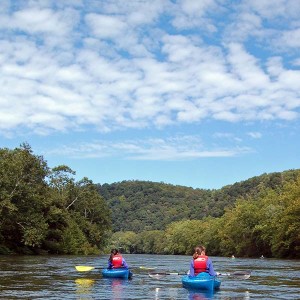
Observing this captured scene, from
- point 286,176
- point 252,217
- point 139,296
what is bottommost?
point 139,296

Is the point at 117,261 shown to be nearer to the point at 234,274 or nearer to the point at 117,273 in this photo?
the point at 117,273

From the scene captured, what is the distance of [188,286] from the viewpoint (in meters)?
20.8

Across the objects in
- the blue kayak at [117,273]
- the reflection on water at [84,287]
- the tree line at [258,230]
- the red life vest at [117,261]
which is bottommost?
the reflection on water at [84,287]

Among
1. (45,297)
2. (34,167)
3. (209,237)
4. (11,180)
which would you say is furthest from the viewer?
(209,237)

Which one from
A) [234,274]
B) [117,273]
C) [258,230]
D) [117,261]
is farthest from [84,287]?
[258,230]

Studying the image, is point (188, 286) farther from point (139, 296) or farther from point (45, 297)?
point (45, 297)

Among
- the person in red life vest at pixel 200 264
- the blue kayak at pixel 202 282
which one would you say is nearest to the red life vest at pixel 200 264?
the person in red life vest at pixel 200 264

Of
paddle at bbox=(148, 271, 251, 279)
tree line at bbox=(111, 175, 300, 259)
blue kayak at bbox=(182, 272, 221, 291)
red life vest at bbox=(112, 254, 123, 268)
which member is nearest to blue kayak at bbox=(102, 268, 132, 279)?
red life vest at bbox=(112, 254, 123, 268)

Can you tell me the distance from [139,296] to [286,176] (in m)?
171

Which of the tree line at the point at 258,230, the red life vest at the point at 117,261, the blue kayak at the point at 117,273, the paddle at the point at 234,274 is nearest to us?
the paddle at the point at 234,274

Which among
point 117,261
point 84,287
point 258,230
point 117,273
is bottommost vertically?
point 84,287

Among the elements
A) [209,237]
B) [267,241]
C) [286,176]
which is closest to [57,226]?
[267,241]

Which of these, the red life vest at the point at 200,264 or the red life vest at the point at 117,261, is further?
the red life vest at the point at 117,261

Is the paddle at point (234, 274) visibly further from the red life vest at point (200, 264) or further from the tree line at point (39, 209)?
the tree line at point (39, 209)
